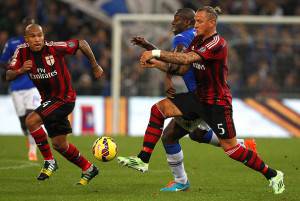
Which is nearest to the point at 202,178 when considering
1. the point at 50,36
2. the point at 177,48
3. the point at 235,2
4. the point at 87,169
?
the point at 87,169

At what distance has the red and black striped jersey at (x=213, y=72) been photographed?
951cm

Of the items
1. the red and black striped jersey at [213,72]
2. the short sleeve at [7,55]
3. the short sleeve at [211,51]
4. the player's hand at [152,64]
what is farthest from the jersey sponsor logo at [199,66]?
the short sleeve at [7,55]

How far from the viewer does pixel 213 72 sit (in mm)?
9664

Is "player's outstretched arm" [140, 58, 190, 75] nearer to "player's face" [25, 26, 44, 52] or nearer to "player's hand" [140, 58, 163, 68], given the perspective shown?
"player's hand" [140, 58, 163, 68]

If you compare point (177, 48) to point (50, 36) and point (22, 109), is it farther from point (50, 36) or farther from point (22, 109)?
point (50, 36)

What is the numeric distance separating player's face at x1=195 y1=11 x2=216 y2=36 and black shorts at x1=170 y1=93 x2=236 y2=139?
0.81m

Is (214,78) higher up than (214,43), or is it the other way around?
(214,43)

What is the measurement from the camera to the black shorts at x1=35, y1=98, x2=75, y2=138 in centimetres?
1062

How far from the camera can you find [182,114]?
986cm

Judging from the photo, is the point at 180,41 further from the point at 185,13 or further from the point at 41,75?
the point at 41,75

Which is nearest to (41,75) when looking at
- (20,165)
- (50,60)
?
(50,60)

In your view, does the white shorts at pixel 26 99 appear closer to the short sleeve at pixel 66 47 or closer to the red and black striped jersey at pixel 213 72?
the short sleeve at pixel 66 47

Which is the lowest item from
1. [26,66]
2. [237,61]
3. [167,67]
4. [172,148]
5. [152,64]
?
[237,61]

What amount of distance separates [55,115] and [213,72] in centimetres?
221
